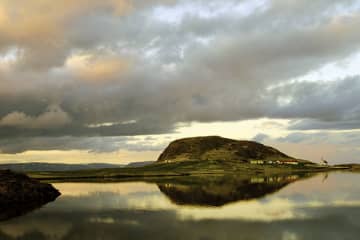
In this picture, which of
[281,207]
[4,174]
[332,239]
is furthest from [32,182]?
[332,239]

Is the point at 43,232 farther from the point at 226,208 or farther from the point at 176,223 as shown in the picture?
the point at 226,208

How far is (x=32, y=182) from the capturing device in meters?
96.8

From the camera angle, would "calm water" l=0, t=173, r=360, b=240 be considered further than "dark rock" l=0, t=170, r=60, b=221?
No

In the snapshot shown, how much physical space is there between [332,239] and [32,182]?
76.2 metres

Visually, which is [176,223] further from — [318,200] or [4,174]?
[4,174]

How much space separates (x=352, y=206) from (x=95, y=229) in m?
39.7

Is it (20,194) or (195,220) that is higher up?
(20,194)

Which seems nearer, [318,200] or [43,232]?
[43,232]

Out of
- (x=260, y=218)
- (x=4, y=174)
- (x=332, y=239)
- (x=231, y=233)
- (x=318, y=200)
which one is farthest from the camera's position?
(x=4, y=174)

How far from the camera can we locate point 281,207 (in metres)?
63.2

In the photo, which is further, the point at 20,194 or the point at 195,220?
the point at 20,194

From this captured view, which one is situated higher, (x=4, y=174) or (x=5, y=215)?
(x=4, y=174)

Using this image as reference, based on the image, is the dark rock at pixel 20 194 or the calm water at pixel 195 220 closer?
the calm water at pixel 195 220

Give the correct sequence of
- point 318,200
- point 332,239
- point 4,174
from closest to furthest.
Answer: point 332,239 → point 318,200 → point 4,174
